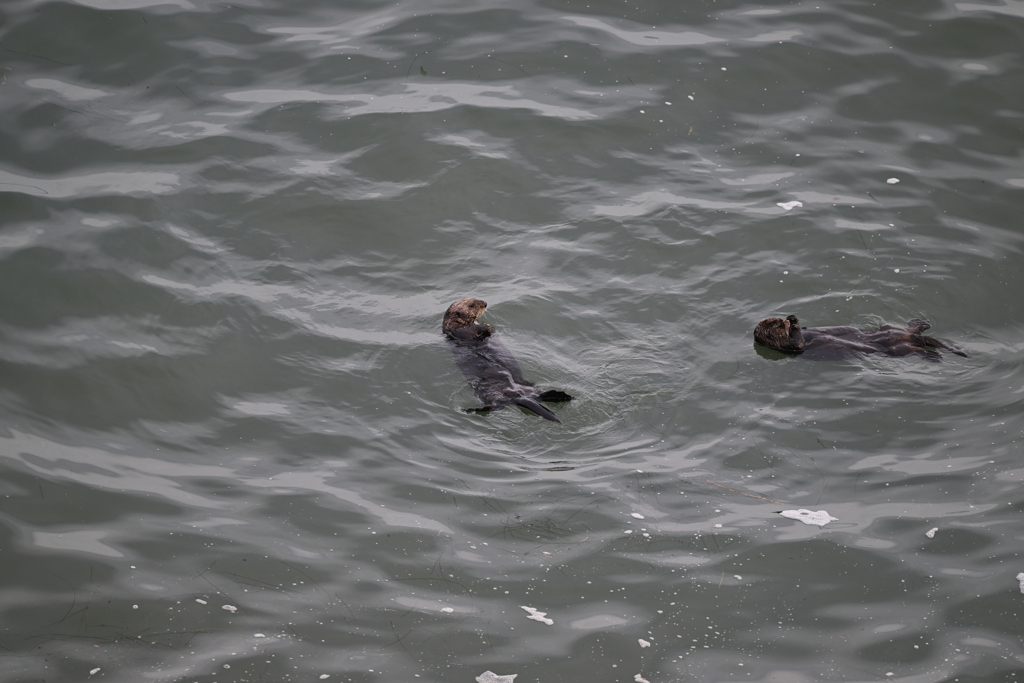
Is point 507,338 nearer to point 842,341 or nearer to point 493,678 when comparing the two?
point 842,341

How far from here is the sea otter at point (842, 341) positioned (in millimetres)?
7305

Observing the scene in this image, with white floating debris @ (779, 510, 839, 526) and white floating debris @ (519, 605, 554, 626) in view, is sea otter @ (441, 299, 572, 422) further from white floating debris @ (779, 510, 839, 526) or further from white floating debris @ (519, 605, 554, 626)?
white floating debris @ (779, 510, 839, 526)

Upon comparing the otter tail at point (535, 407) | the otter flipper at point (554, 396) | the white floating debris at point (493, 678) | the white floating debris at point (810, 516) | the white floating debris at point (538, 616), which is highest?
the otter flipper at point (554, 396)

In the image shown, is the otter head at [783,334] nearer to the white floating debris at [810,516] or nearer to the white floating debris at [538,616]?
the white floating debris at [810,516]

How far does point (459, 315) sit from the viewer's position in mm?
7656

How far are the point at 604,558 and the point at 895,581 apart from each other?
196 cm

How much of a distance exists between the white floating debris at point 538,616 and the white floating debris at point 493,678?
1.42 feet

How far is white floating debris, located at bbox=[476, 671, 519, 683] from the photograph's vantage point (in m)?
5.06

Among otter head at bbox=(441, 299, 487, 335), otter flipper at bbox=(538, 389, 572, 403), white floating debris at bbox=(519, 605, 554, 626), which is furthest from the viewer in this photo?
otter head at bbox=(441, 299, 487, 335)

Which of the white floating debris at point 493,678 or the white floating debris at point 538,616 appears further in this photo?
the white floating debris at point 538,616

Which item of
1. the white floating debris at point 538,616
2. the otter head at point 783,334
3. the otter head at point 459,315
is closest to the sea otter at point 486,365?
the otter head at point 459,315

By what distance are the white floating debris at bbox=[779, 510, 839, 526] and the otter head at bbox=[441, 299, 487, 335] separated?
10.6 ft

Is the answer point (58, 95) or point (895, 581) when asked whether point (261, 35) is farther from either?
point (895, 581)

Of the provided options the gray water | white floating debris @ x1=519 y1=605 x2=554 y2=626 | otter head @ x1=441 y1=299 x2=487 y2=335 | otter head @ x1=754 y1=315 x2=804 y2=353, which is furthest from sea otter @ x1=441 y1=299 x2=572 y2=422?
otter head @ x1=754 y1=315 x2=804 y2=353
